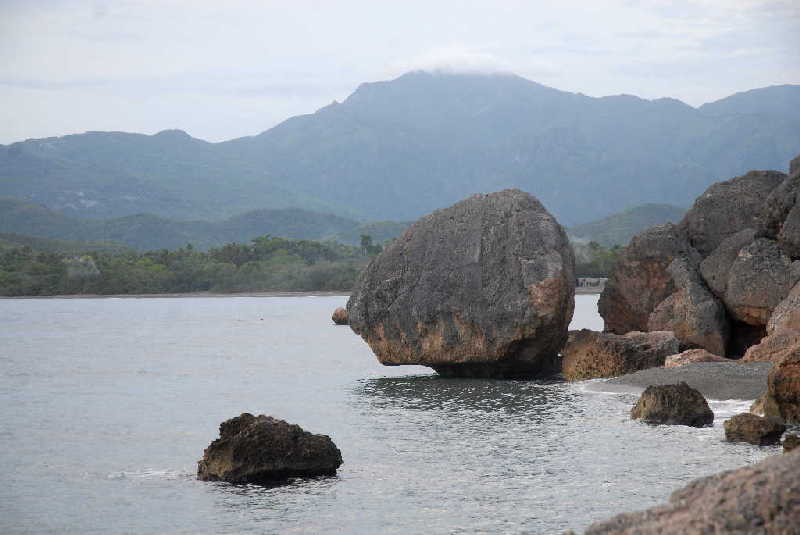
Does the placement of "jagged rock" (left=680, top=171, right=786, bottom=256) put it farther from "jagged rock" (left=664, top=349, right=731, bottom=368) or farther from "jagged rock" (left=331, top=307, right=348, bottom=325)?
"jagged rock" (left=331, top=307, right=348, bottom=325)

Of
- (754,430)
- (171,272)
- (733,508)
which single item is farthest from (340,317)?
(733,508)

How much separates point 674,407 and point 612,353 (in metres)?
7.78

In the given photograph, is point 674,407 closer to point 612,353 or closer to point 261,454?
point 612,353

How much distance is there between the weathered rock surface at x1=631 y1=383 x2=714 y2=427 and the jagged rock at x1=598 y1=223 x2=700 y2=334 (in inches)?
425

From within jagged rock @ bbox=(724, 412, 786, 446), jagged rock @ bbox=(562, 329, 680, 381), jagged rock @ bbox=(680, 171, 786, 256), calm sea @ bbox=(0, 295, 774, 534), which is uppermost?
jagged rock @ bbox=(680, 171, 786, 256)

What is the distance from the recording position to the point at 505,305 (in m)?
26.5

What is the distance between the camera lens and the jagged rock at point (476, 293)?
26578 mm

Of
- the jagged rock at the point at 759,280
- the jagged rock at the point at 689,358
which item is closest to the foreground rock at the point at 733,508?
the jagged rock at the point at 689,358

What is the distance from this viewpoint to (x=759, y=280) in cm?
2691

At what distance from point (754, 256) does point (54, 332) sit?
167 feet

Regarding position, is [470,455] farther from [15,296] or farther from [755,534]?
[15,296]

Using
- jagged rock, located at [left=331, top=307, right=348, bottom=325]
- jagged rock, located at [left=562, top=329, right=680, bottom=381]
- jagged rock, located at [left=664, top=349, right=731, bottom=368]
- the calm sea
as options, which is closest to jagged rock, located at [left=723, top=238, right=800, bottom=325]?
jagged rock, located at [left=562, top=329, right=680, bottom=381]

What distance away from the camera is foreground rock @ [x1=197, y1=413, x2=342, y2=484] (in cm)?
1592

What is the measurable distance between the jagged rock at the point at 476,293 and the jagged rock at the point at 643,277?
4.27 metres
